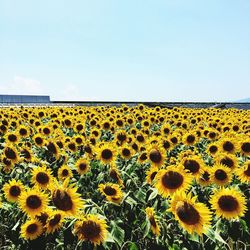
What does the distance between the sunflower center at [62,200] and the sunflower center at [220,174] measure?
267cm

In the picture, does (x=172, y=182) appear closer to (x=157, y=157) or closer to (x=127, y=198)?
(x=127, y=198)

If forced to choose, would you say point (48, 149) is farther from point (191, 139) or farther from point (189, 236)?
point (189, 236)

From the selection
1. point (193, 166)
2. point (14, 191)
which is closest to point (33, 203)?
point (14, 191)

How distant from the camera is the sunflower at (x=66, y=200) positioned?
3861 millimetres

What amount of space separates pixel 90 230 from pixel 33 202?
95 cm

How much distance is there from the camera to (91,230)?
3482mm

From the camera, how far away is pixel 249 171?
5.89m

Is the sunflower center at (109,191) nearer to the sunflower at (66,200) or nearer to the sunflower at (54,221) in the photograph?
the sunflower at (66,200)

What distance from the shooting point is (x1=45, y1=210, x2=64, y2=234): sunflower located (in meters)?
3.77

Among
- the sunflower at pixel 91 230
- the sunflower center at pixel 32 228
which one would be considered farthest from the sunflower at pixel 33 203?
the sunflower at pixel 91 230

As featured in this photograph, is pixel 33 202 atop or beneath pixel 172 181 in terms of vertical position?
beneath

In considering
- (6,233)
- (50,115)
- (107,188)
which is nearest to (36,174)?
(107,188)

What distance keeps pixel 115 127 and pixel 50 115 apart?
4411mm

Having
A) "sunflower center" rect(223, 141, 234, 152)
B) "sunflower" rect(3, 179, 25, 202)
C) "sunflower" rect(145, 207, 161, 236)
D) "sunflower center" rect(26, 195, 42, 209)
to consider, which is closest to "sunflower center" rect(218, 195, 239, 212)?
"sunflower" rect(145, 207, 161, 236)
